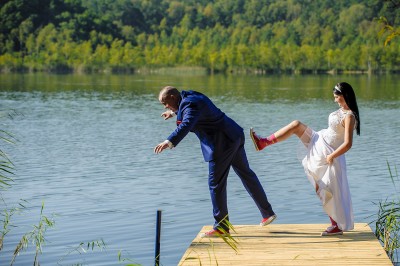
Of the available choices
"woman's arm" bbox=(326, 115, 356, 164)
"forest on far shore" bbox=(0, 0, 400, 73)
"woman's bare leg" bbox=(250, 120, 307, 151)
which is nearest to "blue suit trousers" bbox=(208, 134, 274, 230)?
"woman's bare leg" bbox=(250, 120, 307, 151)

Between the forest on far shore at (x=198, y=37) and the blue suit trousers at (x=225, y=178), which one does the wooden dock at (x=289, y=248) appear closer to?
the blue suit trousers at (x=225, y=178)

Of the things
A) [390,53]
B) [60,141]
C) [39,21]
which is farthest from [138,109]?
[39,21]

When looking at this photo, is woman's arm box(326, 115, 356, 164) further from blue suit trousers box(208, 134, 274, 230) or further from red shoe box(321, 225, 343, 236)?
blue suit trousers box(208, 134, 274, 230)

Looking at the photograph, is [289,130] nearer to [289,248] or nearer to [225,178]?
[225,178]

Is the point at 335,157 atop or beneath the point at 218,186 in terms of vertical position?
atop

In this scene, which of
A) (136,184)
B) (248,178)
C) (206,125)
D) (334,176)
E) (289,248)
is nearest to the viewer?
(289,248)

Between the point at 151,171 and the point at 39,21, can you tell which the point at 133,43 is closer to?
the point at 39,21

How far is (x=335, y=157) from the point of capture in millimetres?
7418

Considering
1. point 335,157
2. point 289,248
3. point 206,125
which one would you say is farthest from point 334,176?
point 206,125

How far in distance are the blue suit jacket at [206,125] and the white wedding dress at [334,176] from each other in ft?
2.23

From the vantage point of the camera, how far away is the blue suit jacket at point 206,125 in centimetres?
717

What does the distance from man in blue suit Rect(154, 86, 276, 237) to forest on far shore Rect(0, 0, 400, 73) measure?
83.7m

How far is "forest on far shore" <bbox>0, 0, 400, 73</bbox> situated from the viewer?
107 meters

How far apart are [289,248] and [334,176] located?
0.79 m
